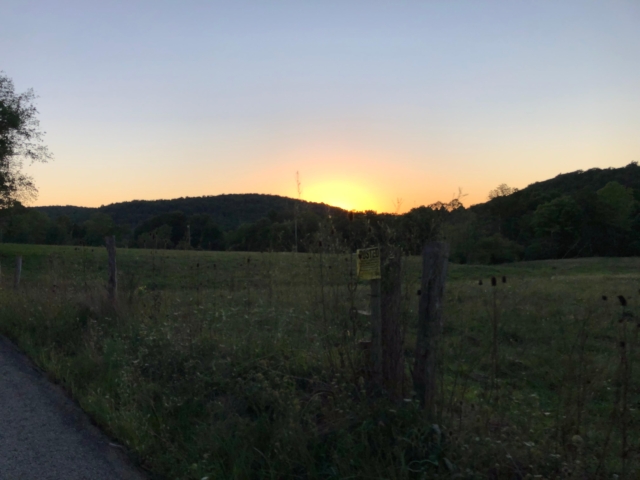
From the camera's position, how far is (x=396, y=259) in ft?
14.6

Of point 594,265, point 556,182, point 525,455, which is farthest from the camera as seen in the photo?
point 556,182

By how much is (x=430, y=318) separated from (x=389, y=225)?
1.10m

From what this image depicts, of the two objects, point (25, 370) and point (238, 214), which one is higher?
point (238, 214)

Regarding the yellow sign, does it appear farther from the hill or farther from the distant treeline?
the hill

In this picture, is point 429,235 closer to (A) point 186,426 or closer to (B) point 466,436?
(B) point 466,436

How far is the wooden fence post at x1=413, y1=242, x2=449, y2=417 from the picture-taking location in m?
4.09

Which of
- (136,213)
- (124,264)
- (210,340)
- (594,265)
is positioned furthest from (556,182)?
(210,340)

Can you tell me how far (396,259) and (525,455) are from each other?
1752mm

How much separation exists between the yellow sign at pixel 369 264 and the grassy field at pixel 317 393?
32 cm

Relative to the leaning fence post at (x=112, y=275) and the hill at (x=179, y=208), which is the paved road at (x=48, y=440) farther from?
the hill at (x=179, y=208)

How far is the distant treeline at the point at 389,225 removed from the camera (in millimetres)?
4918

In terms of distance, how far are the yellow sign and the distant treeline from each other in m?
0.18

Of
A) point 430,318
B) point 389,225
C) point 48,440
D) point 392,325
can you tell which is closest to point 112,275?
point 48,440

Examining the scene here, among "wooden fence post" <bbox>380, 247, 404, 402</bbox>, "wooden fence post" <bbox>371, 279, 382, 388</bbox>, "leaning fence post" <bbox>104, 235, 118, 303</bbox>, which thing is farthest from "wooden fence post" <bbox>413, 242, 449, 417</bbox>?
"leaning fence post" <bbox>104, 235, 118, 303</bbox>
